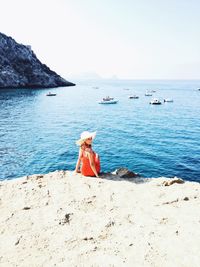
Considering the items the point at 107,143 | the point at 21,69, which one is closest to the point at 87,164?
the point at 107,143

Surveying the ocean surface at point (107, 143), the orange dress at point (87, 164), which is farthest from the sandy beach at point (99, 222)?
the ocean surface at point (107, 143)

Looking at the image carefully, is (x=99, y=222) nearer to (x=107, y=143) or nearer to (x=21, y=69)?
(x=107, y=143)

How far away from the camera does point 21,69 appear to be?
→ 143875mm

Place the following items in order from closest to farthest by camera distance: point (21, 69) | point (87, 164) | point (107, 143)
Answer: point (87, 164) → point (107, 143) → point (21, 69)

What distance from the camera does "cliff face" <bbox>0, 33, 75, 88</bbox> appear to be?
12825 centimetres

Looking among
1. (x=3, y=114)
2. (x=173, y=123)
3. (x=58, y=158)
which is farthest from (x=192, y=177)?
(x=3, y=114)

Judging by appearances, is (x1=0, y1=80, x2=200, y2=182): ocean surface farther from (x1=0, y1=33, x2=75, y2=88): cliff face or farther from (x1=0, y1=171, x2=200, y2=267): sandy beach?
(x1=0, y1=33, x2=75, y2=88): cliff face

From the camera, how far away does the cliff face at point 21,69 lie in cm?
12825

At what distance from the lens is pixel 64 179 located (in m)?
12.3

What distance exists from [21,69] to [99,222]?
14548 cm

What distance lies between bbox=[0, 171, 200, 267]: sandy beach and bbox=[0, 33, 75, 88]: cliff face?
393 ft

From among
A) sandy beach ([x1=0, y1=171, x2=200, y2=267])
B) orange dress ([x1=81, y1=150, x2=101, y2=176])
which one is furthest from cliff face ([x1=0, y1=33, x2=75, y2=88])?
sandy beach ([x1=0, y1=171, x2=200, y2=267])

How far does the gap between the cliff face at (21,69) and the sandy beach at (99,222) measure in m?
120

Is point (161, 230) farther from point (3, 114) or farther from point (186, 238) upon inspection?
point (3, 114)
